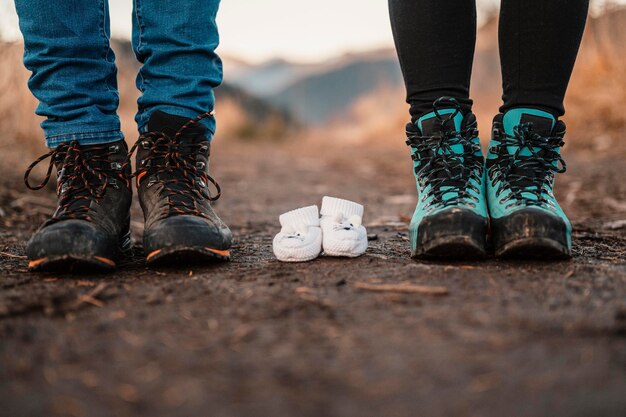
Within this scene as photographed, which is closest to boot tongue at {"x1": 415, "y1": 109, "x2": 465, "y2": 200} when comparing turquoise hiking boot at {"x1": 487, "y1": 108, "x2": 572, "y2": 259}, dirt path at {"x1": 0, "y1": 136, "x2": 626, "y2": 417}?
turquoise hiking boot at {"x1": 487, "y1": 108, "x2": 572, "y2": 259}

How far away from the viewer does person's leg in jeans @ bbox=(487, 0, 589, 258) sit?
1243 mm

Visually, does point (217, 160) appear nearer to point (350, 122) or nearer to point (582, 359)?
point (582, 359)

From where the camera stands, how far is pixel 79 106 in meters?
1.39

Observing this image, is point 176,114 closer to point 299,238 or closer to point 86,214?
point 86,214

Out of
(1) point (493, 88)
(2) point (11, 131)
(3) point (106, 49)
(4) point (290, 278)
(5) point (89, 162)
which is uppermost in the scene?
(1) point (493, 88)

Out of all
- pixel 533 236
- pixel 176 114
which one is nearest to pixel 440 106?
pixel 533 236

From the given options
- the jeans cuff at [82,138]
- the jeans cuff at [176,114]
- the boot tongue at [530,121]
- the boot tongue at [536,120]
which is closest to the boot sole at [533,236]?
the boot tongue at [530,121]

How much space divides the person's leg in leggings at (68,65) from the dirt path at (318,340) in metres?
0.37

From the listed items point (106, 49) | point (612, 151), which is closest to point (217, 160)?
point (612, 151)

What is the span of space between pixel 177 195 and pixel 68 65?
0.42 m

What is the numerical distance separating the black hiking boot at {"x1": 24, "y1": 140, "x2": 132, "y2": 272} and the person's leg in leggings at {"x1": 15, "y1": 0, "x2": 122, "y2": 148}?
0.05 m

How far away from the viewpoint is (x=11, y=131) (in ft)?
11.5

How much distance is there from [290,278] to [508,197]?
555mm

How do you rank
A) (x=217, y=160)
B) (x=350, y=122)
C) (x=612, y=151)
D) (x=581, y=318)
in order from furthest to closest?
(x=350, y=122) < (x=217, y=160) < (x=612, y=151) < (x=581, y=318)
